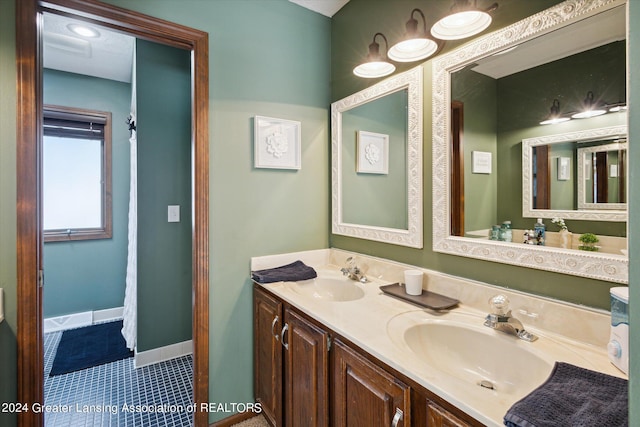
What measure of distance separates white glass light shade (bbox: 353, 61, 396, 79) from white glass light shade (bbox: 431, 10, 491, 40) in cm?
35

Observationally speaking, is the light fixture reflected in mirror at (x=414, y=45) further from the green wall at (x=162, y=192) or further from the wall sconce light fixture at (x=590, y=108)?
the green wall at (x=162, y=192)

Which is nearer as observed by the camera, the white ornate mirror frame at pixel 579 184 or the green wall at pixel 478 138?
the white ornate mirror frame at pixel 579 184

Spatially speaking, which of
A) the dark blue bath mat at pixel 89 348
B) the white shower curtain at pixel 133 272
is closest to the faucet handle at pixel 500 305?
the white shower curtain at pixel 133 272

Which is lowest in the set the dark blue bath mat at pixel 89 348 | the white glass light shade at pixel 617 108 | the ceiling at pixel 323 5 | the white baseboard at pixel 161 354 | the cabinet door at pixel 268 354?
the dark blue bath mat at pixel 89 348

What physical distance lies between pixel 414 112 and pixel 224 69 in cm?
112

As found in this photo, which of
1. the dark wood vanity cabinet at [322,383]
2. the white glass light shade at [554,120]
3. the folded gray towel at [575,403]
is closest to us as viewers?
the folded gray towel at [575,403]

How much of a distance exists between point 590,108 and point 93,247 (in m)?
4.19

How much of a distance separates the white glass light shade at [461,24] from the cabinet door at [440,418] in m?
1.32

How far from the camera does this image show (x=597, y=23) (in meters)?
0.96

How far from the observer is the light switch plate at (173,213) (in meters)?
2.49

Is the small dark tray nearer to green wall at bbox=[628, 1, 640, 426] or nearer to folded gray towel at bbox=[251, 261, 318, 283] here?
folded gray towel at bbox=[251, 261, 318, 283]

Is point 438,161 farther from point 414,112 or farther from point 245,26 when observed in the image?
point 245,26

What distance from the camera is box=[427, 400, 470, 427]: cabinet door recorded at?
0.73 meters

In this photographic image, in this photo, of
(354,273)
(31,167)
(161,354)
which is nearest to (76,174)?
(161,354)
